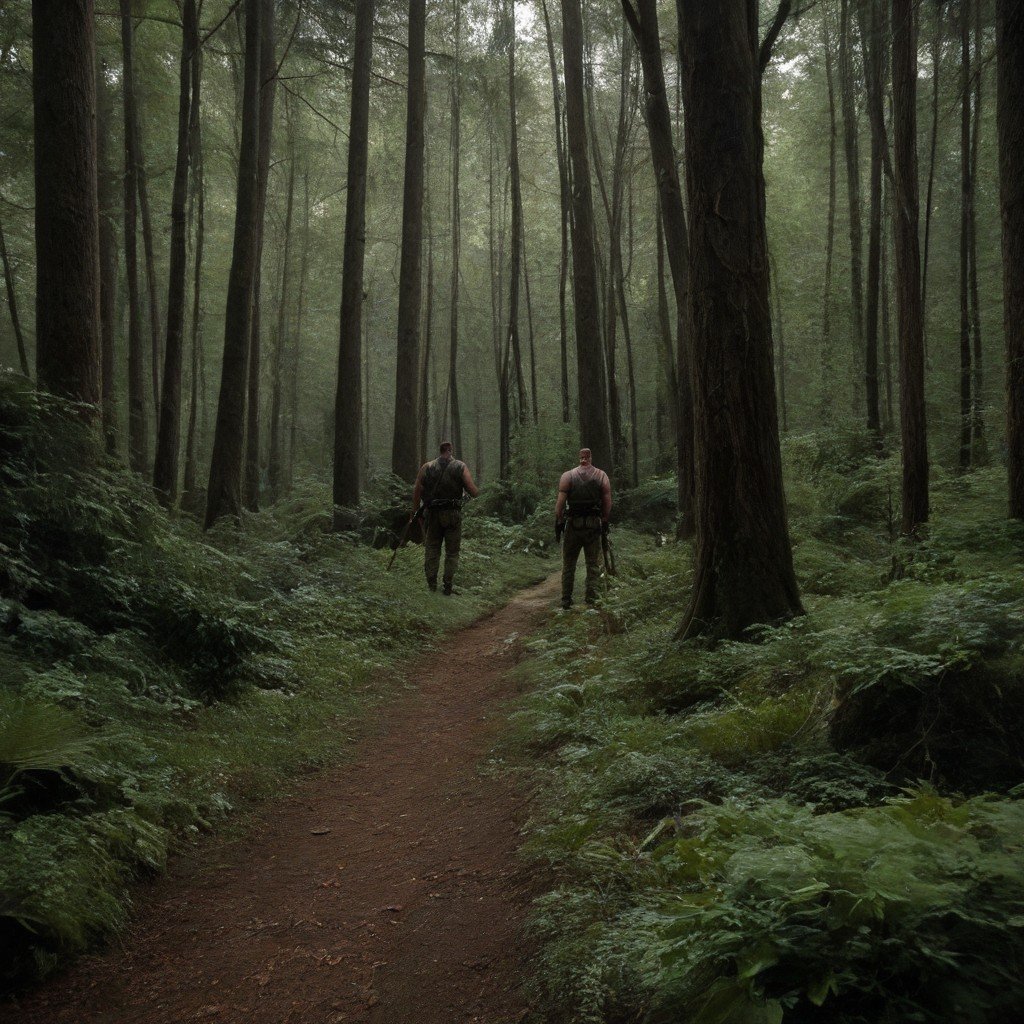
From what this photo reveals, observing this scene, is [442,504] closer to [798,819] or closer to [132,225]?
[798,819]

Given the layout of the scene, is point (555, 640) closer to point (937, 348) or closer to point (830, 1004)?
point (830, 1004)

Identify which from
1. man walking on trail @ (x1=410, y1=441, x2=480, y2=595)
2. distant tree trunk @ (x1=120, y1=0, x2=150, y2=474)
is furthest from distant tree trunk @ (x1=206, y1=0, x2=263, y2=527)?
man walking on trail @ (x1=410, y1=441, x2=480, y2=595)

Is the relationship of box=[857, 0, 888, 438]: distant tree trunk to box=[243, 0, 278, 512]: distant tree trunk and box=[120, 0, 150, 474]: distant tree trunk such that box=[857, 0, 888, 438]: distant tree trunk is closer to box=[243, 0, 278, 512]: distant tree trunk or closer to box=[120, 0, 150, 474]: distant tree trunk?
box=[243, 0, 278, 512]: distant tree trunk

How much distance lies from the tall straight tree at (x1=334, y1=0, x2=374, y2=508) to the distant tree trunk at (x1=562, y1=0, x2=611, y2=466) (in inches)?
170

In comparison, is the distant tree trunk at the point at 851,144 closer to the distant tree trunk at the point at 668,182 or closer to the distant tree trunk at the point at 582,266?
the distant tree trunk at the point at 582,266

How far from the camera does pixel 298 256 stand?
106 ft

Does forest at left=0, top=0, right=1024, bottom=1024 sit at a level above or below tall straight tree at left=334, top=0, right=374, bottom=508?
below

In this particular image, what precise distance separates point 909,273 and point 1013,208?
158cm

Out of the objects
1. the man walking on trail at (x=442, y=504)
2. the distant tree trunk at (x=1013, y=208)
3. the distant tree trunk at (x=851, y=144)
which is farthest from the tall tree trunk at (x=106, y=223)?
the distant tree trunk at (x=851, y=144)

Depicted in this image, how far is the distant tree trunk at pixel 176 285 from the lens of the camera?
1208cm

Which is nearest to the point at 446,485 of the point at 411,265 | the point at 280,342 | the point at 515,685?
the point at 515,685

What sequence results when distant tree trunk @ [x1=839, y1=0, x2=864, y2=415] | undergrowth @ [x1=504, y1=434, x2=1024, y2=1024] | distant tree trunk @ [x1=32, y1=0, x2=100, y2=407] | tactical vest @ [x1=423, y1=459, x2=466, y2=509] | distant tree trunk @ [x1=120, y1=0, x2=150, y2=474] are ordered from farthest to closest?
distant tree trunk @ [x1=839, y1=0, x2=864, y2=415], distant tree trunk @ [x1=120, y1=0, x2=150, y2=474], tactical vest @ [x1=423, y1=459, x2=466, y2=509], distant tree trunk @ [x1=32, y1=0, x2=100, y2=407], undergrowth @ [x1=504, y1=434, x2=1024, y2=1024]

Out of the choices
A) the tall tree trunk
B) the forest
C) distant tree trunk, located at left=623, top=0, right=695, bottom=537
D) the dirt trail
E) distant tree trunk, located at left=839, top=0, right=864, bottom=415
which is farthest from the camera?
distant tree trunk, located at left=839, top=0, right=864, bottom=415

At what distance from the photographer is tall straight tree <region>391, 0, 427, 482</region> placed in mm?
15359
